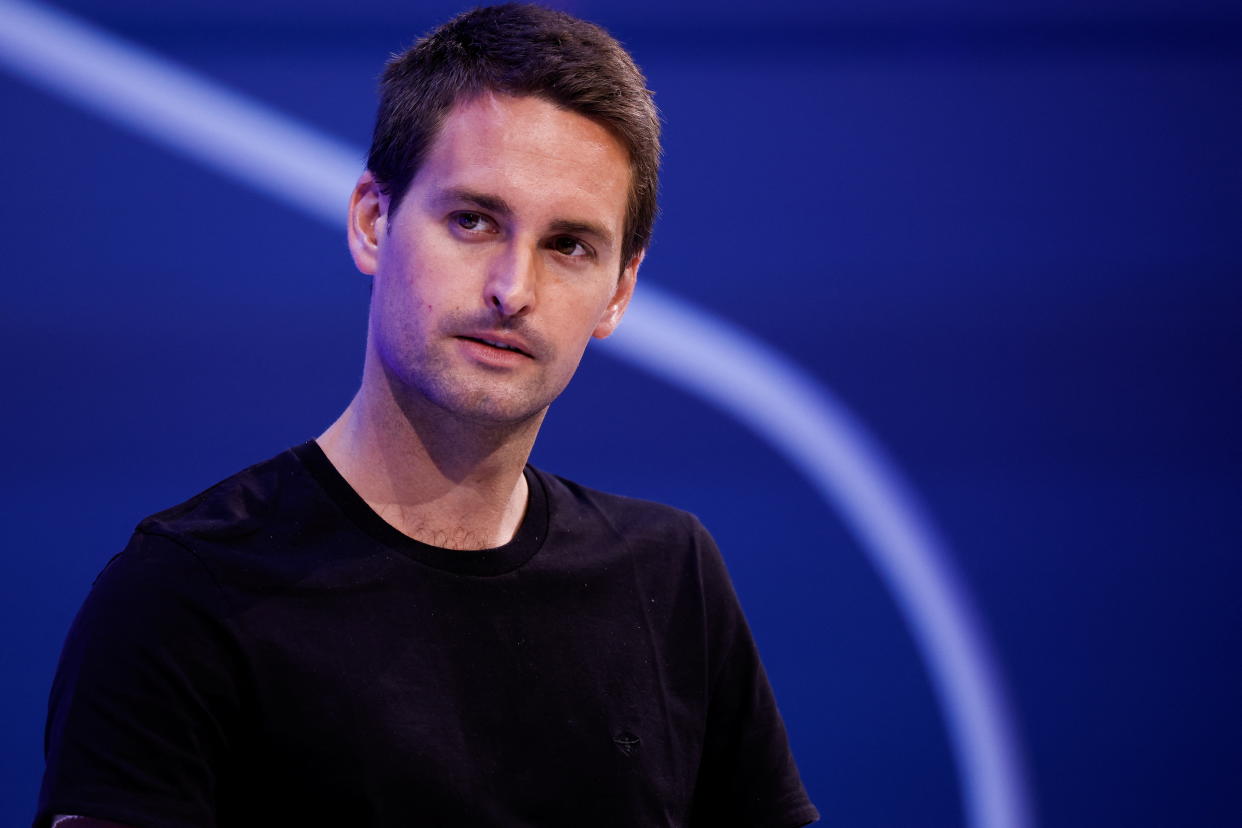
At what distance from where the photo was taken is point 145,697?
3.32 feet

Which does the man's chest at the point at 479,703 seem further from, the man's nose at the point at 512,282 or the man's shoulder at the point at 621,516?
the man's nose at the point at 512,282

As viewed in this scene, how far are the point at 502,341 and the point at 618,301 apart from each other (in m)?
0.28

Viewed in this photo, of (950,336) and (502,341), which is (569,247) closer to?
(502,341)

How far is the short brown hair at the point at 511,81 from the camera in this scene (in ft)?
4.05

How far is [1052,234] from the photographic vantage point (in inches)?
81.4

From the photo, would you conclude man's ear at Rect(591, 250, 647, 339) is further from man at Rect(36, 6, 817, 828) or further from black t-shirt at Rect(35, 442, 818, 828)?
black t-shirt at Rect(35, 442, 818, 828)

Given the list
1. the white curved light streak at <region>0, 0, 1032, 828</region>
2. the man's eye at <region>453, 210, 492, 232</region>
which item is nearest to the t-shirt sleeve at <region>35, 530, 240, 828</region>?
the man's eye at <region>453, 210, 492, 232</region>

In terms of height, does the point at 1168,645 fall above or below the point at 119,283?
below

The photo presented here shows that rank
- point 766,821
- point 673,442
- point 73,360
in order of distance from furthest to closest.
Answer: point 673,442 < point 73,360 < point 766,821

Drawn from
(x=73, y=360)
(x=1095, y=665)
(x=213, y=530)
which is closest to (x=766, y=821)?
(x=213, y=530)

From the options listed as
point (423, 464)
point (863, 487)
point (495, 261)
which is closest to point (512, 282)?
point (495, 261)

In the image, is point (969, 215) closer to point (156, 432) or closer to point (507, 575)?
point (507, 575)

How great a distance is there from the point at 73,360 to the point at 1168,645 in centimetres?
193

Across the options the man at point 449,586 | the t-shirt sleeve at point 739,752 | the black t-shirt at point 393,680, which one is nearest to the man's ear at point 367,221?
the man at point 449,586
